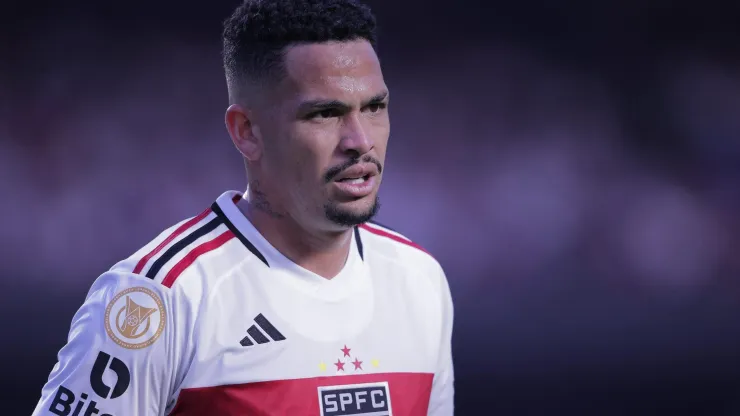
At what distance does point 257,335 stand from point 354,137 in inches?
22.1

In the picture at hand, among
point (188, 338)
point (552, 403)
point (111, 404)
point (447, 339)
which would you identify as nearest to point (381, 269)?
point (447, 339)

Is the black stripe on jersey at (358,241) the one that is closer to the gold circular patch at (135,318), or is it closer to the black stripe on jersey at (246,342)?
the black stripe on jersey at (246,342)

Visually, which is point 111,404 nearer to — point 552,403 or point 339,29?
point 339,29

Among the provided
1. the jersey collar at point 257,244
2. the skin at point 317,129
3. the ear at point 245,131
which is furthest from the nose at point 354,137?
the jersey collar at point 257,244

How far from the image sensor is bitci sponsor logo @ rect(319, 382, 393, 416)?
2.47 metres

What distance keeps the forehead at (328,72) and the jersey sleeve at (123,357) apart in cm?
60

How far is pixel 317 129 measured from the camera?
7.81 feet

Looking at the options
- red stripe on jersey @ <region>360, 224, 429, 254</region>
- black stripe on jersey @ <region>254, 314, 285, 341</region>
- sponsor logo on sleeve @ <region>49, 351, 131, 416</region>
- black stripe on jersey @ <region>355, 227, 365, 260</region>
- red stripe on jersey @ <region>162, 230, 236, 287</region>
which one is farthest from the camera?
red stripe on jersey @ <region>360, 224, 429, 254</region>

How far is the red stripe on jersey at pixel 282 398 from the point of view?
7.69ft

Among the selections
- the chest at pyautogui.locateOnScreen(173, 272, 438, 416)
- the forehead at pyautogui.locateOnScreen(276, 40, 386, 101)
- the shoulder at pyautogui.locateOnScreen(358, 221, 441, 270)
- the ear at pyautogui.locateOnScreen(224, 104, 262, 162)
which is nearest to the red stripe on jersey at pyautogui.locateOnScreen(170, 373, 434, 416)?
the chest at pyautogui.locateOnScreen(173, 272, 438, 416)

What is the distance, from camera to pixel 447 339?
2.85 metres

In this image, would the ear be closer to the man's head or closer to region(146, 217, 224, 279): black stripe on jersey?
the man's head

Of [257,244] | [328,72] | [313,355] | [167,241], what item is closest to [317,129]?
[328,72]

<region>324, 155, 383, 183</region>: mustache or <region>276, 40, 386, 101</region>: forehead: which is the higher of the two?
<region>276, 40, 386, 101</region>: forehead
